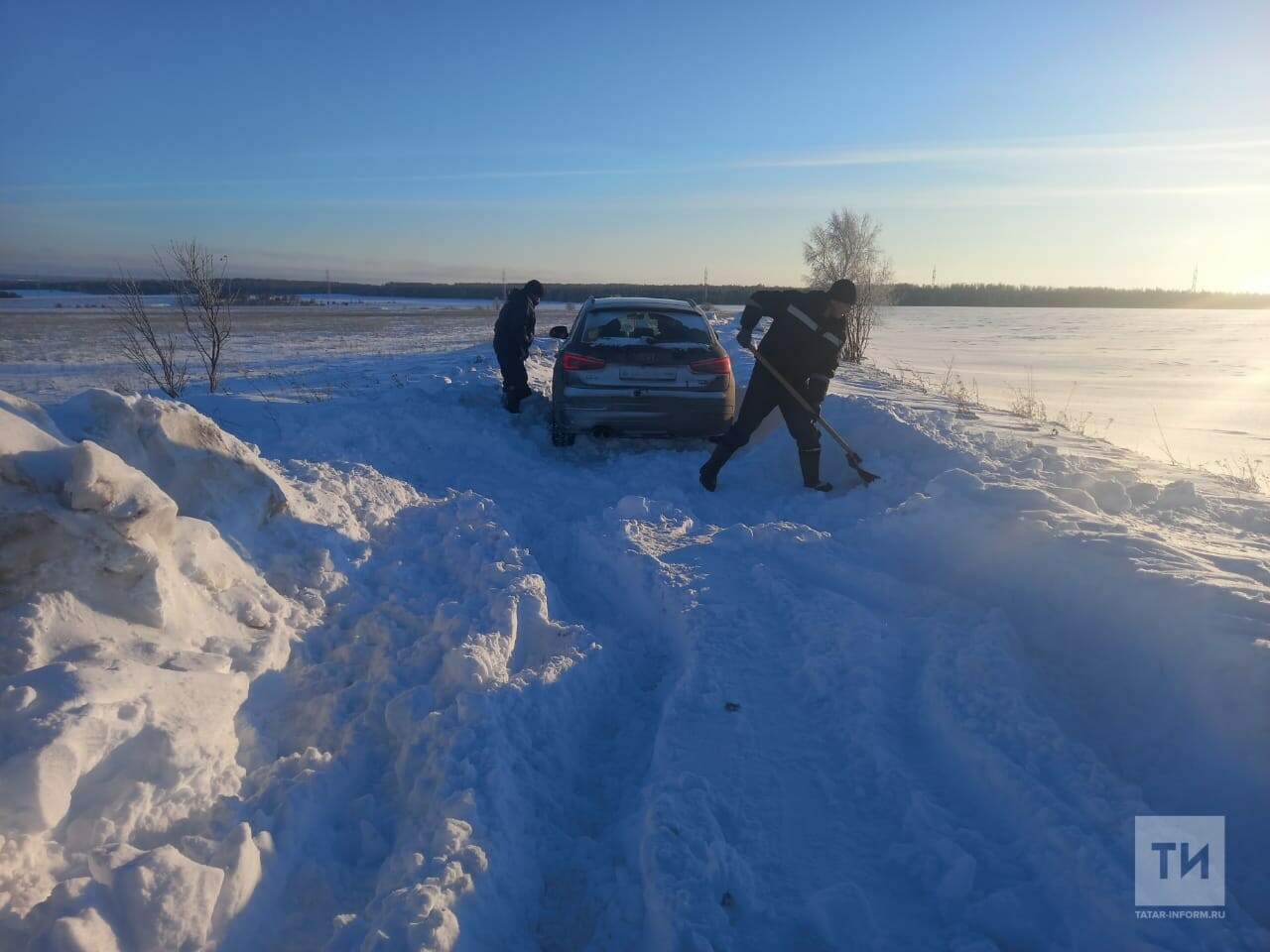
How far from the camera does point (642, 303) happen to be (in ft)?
26.5

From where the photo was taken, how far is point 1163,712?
2973 millimetres

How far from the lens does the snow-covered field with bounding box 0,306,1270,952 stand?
227 centimetres

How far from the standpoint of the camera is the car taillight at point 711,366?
7.45 metres

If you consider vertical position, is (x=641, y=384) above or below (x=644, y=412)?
above

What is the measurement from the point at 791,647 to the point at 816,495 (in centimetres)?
277

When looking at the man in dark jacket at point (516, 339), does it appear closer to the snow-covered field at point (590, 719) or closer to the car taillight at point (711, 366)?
the car taillight at point (711, 366)

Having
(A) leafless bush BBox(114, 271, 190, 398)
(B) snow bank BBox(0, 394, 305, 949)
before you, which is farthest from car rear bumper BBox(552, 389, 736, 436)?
(A) leafless bush BBox(114, 271, 190, 398)

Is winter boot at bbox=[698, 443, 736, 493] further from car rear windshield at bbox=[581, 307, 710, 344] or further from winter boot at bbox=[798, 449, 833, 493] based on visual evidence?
car rear windshield at bbox=[581, 307, 710, 344]

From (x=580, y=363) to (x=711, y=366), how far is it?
1.34m

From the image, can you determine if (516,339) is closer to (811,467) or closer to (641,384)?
(641,384)

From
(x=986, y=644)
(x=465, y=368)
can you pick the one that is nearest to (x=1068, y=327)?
(x=465, y=368)

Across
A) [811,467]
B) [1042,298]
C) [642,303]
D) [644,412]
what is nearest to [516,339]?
[642,303]

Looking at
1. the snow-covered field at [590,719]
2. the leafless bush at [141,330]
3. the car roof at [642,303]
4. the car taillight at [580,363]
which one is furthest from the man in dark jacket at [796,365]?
the leafless bush at [141,330]

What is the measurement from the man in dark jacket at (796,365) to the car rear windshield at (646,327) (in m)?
1.01
